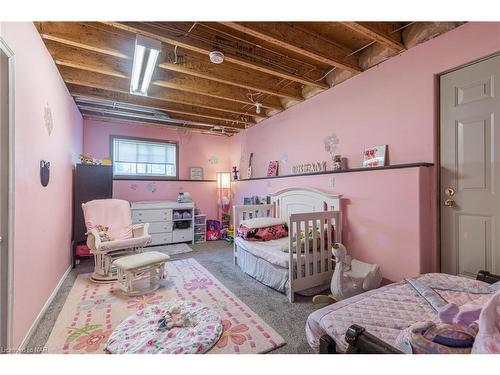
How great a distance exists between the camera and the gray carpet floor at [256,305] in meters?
1.74

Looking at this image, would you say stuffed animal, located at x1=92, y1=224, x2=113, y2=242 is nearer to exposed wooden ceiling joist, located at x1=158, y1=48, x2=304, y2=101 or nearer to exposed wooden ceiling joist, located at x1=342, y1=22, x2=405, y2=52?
exposed wooden ceiling joist, located at x1=158, y1=48, x2=304, y2=101

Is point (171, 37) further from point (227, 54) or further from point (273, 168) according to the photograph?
point (273, 168)

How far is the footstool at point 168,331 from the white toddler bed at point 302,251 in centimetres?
81

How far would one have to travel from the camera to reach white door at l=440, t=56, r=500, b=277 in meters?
1.85

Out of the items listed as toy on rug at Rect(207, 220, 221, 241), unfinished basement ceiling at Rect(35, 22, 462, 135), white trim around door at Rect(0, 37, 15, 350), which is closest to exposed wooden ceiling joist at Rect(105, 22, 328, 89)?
unfinished basement ceiling at Rect(35, 22, 462, 135)

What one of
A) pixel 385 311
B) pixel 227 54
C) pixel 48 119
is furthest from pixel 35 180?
pixel 385 311

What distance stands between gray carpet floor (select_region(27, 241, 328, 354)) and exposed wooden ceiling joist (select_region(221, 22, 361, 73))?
98.4 inches

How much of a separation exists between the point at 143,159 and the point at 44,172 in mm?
2894

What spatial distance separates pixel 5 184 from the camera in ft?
4.76

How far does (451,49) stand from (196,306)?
10.7 ft
